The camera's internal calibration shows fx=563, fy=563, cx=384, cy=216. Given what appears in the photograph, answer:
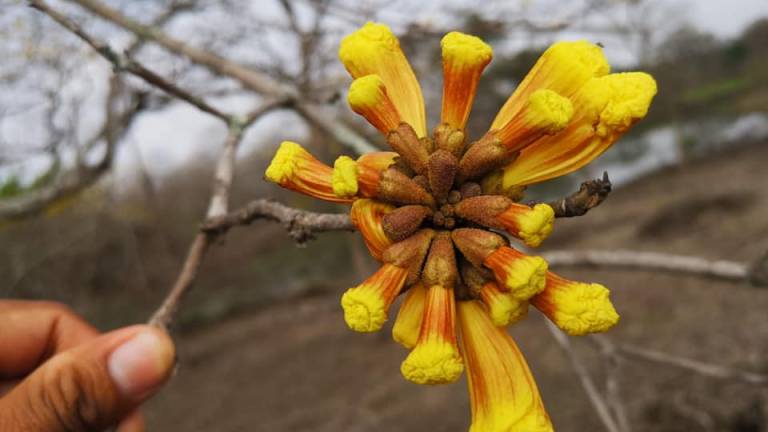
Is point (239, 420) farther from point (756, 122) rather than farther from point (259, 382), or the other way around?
point (756, 122)

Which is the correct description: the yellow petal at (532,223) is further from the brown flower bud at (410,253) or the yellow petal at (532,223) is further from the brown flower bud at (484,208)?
the brown flower bud at (410,253)

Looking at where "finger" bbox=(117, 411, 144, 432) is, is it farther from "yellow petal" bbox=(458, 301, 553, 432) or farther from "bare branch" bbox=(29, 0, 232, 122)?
"yellow petal" bbox=(458, 301, 553, 432)

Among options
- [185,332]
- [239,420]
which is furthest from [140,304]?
[239,420]

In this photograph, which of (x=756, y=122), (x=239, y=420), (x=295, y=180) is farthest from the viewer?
(x=756, y=122)

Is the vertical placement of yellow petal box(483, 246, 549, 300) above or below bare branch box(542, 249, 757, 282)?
above

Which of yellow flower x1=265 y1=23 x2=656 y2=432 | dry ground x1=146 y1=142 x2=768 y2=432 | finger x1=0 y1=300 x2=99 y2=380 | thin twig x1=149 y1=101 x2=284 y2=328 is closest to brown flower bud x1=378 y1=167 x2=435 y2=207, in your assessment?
yellow flower x1=265 y1=23 x2=656 y2=432
